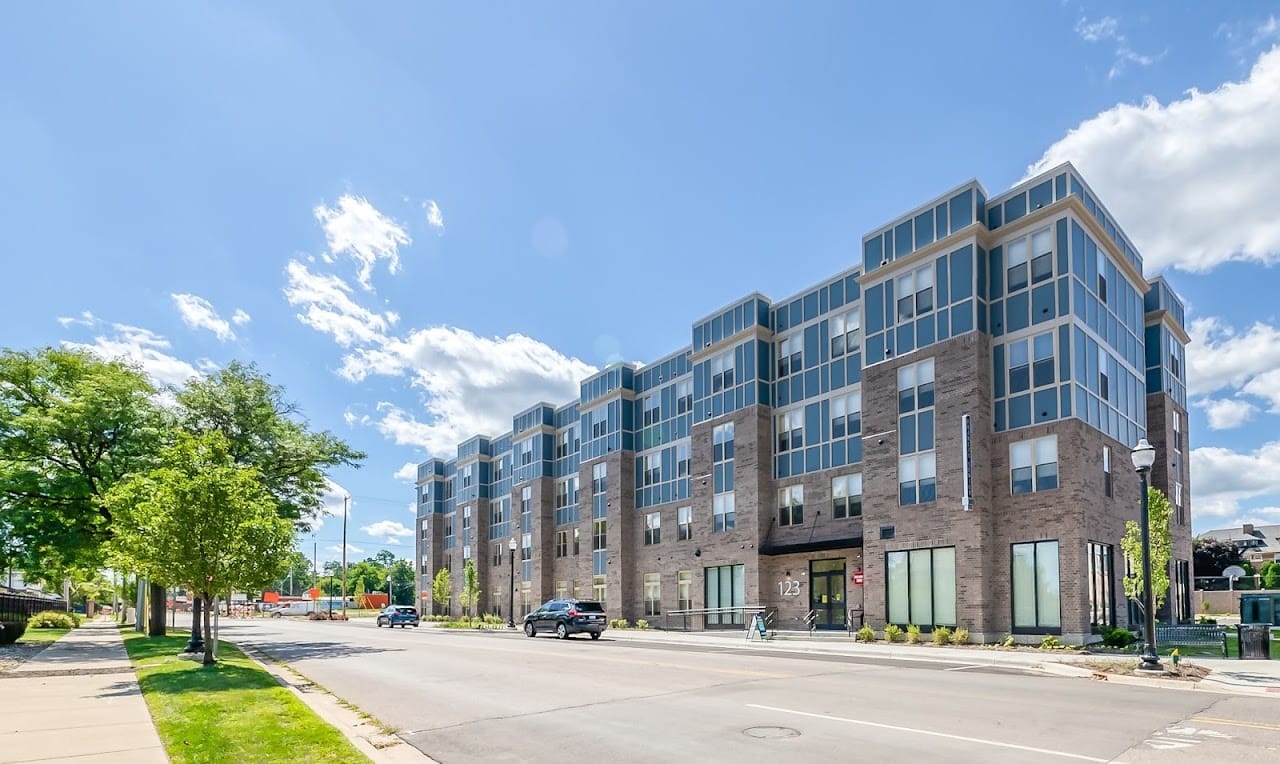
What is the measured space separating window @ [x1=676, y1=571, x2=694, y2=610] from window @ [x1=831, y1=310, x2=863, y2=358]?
48.9 feet

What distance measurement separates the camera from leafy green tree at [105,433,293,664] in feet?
57.7

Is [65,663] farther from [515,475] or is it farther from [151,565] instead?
[515,475]

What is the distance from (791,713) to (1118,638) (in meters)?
18.7

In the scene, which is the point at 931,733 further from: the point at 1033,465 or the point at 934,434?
the point at 934,434

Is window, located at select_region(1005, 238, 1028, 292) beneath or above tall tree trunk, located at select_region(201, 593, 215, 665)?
above

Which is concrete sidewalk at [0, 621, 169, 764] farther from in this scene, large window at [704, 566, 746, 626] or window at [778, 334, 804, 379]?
window at [778, 334, 804, 379]

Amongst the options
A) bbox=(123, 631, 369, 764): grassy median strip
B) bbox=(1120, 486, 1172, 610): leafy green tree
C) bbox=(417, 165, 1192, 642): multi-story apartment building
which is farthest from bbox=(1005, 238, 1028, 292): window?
bbox=(123, 631, 369, 764): grassy median strip

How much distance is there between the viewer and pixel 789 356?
4025cm

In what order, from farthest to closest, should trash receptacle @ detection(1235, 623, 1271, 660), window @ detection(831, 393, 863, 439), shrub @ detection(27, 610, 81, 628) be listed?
shrub @ detection(27, 610, 81, 628)
window @ detection(831, 393, 863, 439)
trash receptacle @ detection(1235, 623, 1271, 660)

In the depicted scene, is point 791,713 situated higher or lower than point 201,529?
lower

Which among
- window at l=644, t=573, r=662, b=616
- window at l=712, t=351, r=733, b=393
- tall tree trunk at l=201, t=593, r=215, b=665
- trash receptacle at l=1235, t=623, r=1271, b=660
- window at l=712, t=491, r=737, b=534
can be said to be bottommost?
window at l=644, t=573, r=662, b=616

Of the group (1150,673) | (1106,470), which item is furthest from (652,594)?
(1150,673)

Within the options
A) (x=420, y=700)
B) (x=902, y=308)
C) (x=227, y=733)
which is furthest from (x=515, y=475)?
(x=227, y=733)

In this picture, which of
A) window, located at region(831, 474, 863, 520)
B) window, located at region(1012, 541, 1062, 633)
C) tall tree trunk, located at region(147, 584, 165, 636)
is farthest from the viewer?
window, located at region(831, 474, 863, 520)
